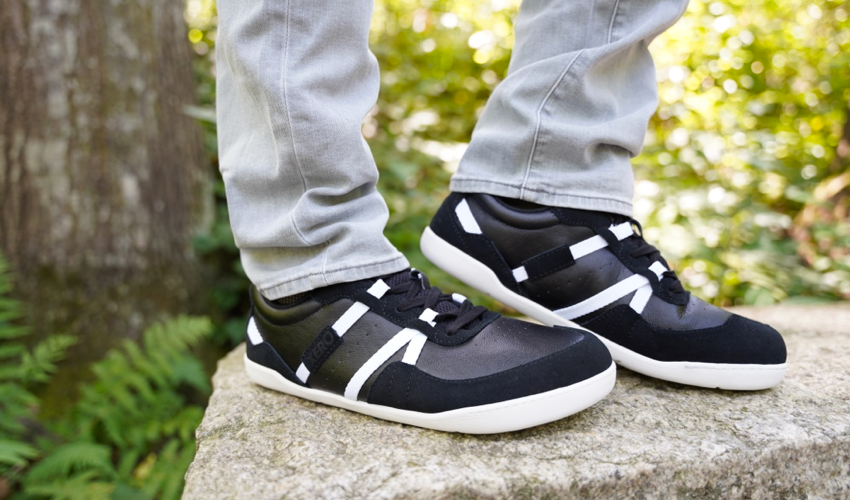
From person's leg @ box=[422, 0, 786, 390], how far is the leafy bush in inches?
44.4

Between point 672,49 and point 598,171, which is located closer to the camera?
point 598,171

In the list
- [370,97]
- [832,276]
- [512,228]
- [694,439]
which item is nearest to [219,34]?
[370,97]

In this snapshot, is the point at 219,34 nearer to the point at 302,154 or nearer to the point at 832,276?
the point at 302,154

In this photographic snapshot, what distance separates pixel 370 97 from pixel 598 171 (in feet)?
1.51

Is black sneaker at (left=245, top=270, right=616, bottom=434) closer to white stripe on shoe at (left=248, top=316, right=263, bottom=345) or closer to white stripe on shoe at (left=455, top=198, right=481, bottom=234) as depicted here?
white stripe on shoe at (left=248, top=316, right=263, bottom=345)

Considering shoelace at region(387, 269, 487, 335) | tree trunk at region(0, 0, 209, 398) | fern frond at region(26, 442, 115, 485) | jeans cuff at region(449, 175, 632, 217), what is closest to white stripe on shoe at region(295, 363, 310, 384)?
shoelace at region(387, 269, 487, 335)

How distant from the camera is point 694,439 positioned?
0.89m

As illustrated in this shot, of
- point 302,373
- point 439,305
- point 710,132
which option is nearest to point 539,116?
point 439,305

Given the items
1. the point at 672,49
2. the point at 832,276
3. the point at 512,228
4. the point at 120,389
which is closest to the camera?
the point at 512,228

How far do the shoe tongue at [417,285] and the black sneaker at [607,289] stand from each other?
0.56 feet

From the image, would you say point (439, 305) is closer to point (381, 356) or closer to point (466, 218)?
point (381, 356)

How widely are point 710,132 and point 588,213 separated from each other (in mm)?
2037

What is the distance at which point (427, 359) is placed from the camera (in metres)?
0.93

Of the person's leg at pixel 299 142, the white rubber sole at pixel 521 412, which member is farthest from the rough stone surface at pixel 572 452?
the person's leg at pixel 299 142
